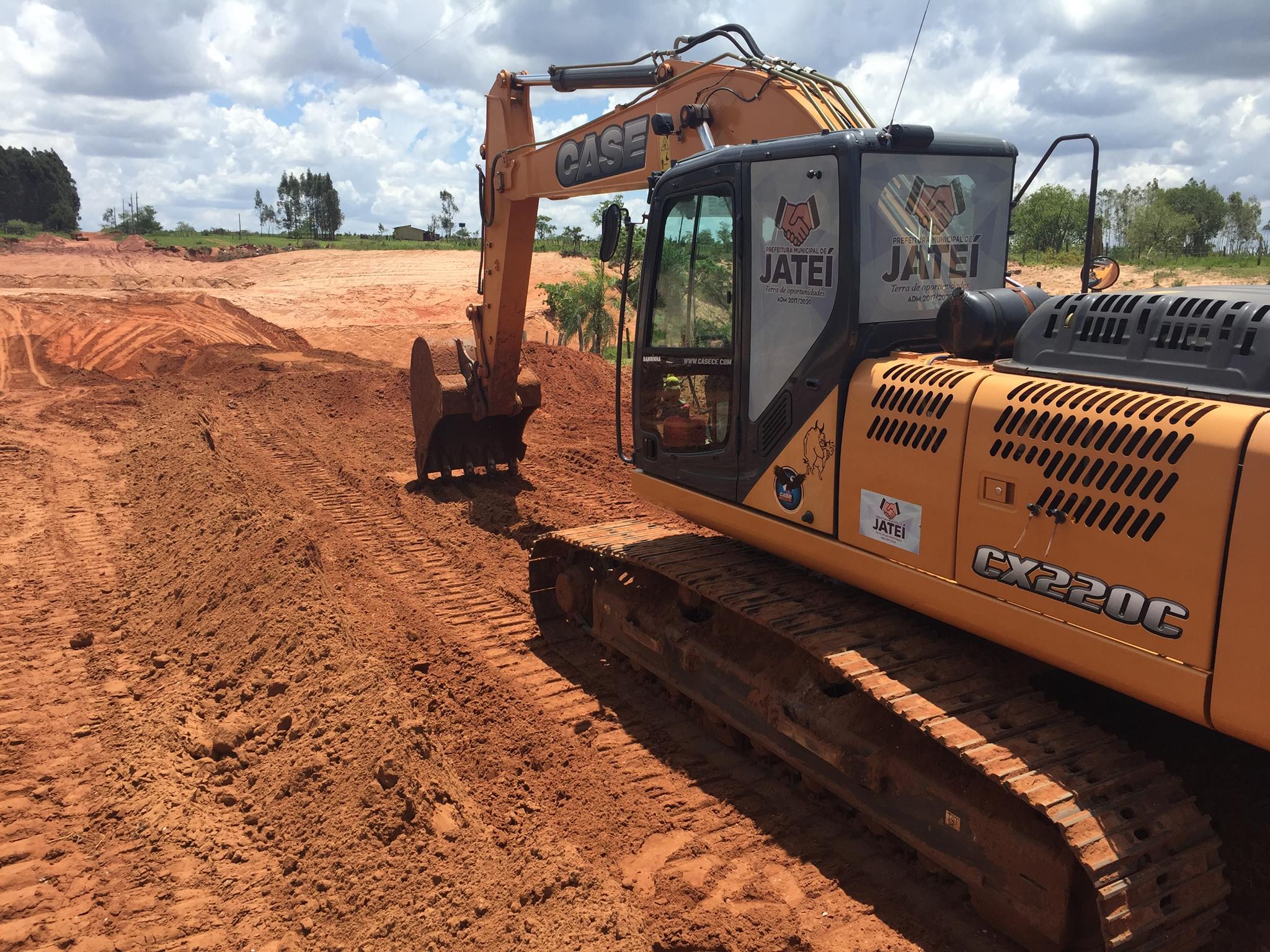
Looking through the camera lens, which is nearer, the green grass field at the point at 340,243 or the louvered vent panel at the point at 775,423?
the louvered vent panel at the point at 775,423

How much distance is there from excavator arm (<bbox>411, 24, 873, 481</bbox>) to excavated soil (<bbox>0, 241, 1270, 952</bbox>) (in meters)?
0.73

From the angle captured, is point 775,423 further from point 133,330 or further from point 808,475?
point 133,330

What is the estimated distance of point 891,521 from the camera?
13.0 ft

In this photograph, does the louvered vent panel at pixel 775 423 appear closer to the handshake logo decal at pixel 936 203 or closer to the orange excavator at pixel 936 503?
the orange excavator at pixel 936 503

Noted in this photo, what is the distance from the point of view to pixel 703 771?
4895 mm

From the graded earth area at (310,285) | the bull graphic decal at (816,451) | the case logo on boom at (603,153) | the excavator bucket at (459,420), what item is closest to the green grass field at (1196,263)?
the graded earth area at (310,285)

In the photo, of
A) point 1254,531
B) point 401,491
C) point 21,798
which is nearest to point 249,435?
point 401,491

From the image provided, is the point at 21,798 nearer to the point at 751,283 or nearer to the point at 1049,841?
the point at 751,283

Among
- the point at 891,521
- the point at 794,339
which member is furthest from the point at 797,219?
the point at 891,521

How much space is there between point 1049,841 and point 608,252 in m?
3.66

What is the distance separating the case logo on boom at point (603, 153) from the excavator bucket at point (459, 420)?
277cm

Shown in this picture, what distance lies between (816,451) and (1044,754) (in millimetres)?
1615

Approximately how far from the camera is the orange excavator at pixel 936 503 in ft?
9.84

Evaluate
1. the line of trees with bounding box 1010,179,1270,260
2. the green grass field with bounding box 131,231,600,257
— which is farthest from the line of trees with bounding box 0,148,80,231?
the line of trees with bounding box 1010,179,1270,260
